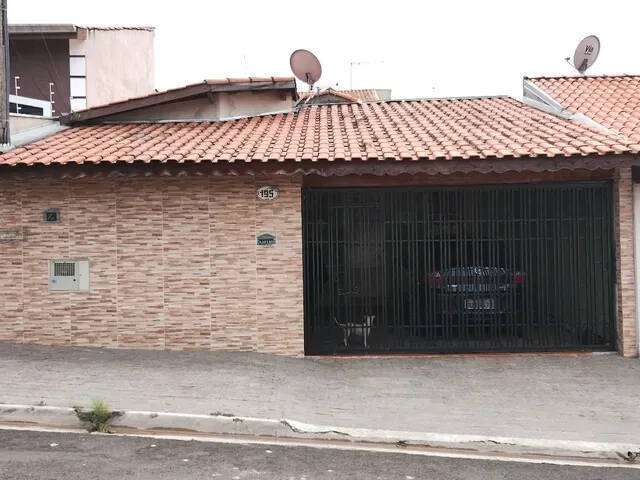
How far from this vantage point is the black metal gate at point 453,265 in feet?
32.5

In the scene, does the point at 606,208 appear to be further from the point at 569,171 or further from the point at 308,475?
the point at 308,475

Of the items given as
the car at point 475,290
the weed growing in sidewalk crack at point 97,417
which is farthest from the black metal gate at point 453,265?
the weed growing in sidewalk crack at point 97,417

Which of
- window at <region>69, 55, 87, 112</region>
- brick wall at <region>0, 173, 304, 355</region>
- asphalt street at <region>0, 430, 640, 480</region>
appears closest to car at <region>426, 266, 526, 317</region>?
brick wall at <region>0, 173, 304, 355</region>

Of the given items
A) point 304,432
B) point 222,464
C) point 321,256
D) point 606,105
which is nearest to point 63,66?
point 321,256

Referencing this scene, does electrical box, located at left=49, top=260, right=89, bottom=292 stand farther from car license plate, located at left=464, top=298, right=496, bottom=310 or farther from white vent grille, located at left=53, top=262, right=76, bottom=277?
car license plate, located at left=464, top=298, right=496, bottom=310

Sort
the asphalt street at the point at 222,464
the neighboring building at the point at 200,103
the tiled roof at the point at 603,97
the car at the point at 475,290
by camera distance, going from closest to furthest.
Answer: the asphalt street at the point at 222,464 → the car at the point at 475,290 → the tiled roof at the point at 603,97 → the neighboring building at the point at 200,103

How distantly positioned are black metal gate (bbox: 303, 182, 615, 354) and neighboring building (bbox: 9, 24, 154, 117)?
1152 cm

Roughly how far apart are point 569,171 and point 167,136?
627cm

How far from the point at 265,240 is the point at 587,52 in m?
11.3

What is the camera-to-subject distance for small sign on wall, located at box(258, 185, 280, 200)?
9.68m

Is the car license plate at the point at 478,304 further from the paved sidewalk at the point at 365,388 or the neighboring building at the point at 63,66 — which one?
the neighboring building at the point at 63,66

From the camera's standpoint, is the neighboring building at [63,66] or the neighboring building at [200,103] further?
the neighboring building at [63,66]

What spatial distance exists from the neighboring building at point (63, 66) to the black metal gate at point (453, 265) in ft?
37.8

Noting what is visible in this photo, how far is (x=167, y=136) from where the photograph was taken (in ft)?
36.1
